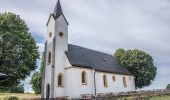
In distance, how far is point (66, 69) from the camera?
3841 centimetres

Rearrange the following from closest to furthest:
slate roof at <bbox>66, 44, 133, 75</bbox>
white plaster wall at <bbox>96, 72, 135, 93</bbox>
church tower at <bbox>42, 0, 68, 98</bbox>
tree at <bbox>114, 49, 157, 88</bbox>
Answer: church tower at <bbox>42, 0, 68, 98</bbox> < slate roof at <bbox>66, 44, 133, 75</bbox> < white plaster wall at <bbox>96, 72, 135, 93</bbox> < tree at <bbox>114, 49, 157, 88</bbox>

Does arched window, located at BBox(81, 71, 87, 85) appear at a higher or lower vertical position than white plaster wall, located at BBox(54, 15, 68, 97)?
lower

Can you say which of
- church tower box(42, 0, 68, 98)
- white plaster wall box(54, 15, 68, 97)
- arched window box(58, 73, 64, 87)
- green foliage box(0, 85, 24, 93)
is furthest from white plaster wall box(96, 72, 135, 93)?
green foliage box(0, 85, 24, 93)

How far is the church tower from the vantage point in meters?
37.2

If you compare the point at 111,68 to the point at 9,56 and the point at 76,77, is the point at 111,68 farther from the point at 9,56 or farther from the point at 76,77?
the point at 9,56

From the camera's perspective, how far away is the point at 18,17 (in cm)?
4616

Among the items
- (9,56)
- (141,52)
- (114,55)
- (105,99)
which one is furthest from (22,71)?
(141,52)

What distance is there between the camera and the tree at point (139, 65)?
53.6 metres

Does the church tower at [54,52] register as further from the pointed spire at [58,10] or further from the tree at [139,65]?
the tree at [139,65]

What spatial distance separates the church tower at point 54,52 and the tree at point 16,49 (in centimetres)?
537

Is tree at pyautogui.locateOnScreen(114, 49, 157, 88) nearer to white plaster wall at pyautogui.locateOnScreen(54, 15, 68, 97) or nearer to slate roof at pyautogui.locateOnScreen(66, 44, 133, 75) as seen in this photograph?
slate roof at pyautogui.locateOnScreen(66, 44, 133, 75)

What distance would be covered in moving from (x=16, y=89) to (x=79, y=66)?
19.6 meters

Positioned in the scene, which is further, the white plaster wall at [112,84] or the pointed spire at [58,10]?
the white plaster wall at [112,84]

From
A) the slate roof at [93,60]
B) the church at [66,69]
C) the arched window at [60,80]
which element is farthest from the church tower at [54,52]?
the slate roof at [93,60]
